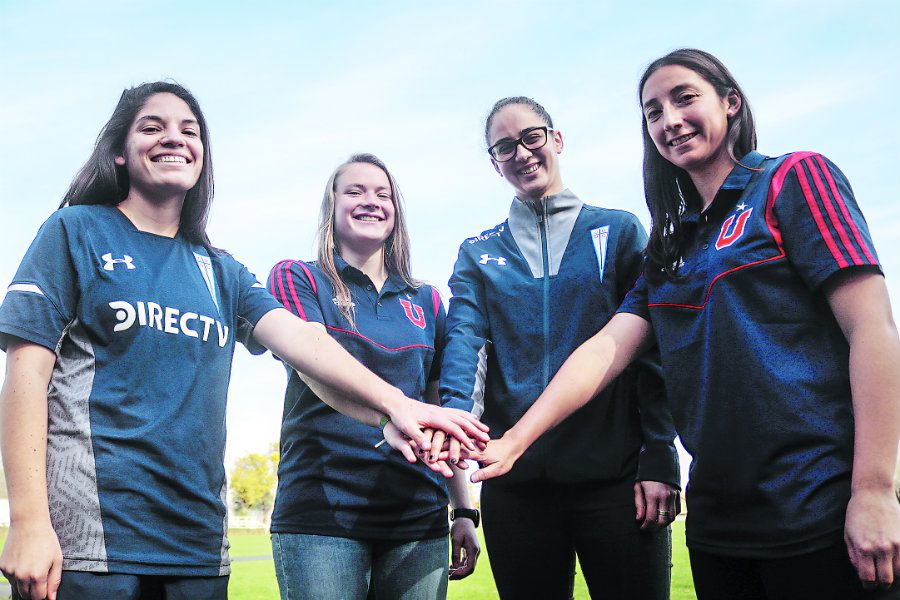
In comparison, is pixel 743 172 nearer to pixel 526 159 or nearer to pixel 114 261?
pixel 526 159

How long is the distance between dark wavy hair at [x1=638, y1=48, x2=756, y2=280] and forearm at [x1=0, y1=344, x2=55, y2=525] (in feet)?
5.83

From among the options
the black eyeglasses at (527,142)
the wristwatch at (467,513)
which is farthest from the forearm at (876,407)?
the wristwatch at (467,513)

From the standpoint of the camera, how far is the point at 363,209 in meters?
3.16

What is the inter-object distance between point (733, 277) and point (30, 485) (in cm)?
189

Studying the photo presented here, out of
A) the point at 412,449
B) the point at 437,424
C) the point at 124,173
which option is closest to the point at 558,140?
the point at 437,424

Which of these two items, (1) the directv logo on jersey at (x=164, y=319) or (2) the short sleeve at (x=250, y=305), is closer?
(1) the directv logo on jersey at (x=164, y=319)

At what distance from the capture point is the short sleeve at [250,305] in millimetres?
2570

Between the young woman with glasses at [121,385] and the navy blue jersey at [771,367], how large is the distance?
1385 mm

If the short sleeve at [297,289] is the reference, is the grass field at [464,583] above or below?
below

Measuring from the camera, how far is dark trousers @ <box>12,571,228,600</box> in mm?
1908

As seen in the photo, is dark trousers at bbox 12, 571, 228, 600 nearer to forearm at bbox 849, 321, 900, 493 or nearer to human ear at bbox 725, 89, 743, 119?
forearm at bbox 849, 321, 900, 493

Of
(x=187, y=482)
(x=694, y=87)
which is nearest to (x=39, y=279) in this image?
(x=187, y=482)

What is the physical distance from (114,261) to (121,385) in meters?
0.37

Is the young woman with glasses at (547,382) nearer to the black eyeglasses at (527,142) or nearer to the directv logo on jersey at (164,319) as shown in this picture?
the black eyeglasses at (527,142)
